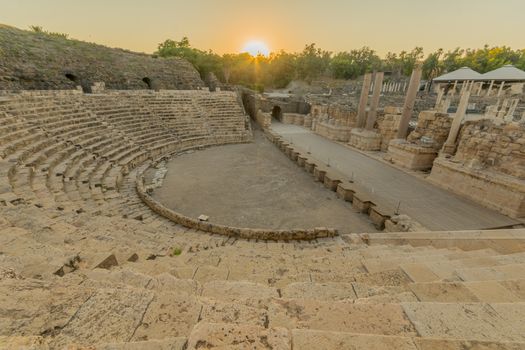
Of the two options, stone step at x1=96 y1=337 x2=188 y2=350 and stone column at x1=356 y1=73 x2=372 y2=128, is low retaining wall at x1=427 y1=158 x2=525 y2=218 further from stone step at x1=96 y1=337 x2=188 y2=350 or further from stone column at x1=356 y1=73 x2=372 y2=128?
stone step at x1=96 y1=337 x2=188 y2=350

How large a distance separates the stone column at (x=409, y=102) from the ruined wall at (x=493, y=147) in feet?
10.3

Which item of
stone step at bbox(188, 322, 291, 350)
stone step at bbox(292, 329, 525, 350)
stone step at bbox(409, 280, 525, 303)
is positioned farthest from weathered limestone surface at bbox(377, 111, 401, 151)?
stone step at bbox(188, 322, 291, 350)

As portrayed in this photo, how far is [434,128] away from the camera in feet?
37.6

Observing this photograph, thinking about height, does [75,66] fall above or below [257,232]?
above

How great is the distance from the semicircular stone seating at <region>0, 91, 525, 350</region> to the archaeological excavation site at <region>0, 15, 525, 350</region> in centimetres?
2

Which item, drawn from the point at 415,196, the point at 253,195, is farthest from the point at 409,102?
the point at 253,195

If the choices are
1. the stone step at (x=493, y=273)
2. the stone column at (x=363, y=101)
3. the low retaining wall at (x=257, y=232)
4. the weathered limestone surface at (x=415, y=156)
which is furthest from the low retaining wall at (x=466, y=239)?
the stone column at (x=363, y=101)

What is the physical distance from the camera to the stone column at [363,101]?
53.2ft

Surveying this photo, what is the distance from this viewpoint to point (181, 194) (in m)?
8.65

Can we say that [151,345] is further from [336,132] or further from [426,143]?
[336,132]

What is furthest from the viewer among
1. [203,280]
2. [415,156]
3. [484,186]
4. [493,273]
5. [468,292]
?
[415,156]

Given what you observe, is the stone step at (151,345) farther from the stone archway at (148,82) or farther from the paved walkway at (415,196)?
the stone archway at (148,82)

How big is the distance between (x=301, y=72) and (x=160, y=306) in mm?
50929

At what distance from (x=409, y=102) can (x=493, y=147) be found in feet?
16.4
